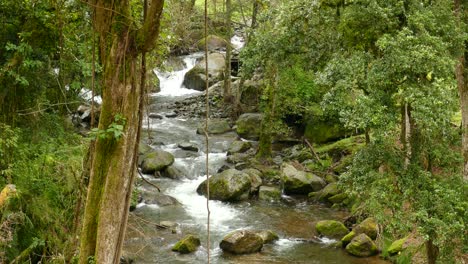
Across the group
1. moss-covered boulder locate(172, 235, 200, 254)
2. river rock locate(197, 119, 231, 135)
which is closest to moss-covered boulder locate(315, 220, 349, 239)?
moss-covered boulder locate(172, 235, 200, 254)

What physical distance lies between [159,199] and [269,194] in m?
3.72

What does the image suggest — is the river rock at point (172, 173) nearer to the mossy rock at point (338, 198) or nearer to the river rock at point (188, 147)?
the river rock at point (188, 147)

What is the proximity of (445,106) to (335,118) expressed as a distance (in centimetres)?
1248

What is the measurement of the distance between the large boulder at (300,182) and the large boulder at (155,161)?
14.7 feet

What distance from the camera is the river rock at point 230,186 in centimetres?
1658

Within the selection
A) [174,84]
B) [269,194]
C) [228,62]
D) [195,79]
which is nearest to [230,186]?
[269,194]

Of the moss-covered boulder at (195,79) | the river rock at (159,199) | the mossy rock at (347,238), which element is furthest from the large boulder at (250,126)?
the mossy rock at (347,238)

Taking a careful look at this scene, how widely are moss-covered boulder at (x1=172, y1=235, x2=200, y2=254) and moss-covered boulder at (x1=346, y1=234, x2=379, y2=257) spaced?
154 inches

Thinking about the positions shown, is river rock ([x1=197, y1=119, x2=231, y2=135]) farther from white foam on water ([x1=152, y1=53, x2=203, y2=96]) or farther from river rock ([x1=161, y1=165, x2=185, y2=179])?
white foam on water ([x1=152, y1=53, x2=203, y2=96])

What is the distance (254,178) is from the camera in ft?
58.9

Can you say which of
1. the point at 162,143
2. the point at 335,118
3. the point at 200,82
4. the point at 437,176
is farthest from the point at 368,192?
the point at 200,82

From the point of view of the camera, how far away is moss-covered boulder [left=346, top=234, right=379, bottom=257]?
12469 millimetres

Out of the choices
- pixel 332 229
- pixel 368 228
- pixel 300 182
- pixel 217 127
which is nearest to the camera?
pixel 368 228

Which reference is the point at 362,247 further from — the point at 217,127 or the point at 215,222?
the point at 217,127
